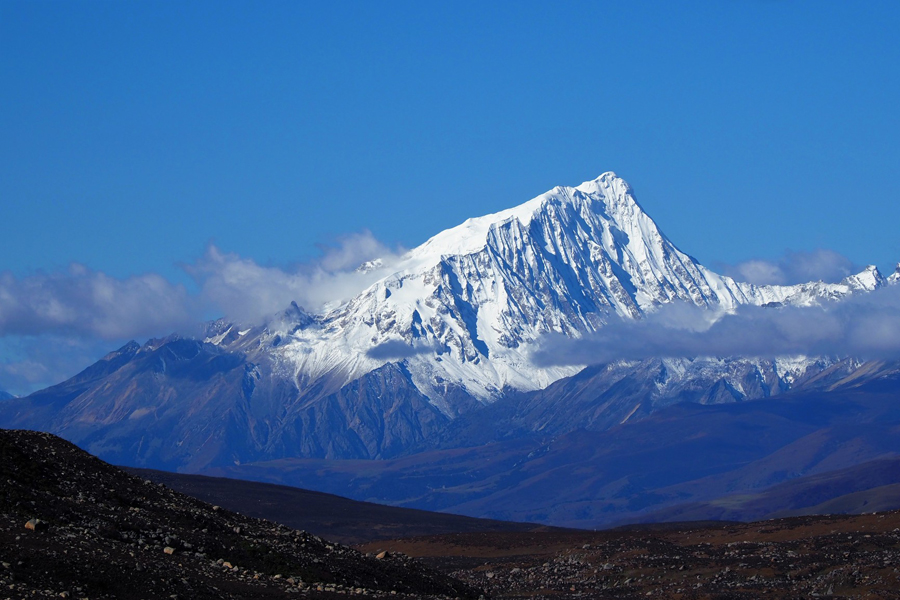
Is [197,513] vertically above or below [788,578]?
above

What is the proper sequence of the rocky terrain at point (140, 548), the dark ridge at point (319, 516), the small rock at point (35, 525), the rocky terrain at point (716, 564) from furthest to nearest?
the dark ridge at point (319, 516) → the rocky terrain at point (716, 564) → the small rock at point (35, 525) → the rocky terrain at point (140, 548)

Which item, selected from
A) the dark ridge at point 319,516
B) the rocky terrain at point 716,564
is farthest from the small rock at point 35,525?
the dark ridge at point 319,516

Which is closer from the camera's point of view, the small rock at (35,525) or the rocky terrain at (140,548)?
the rocky terrain at (140,548)

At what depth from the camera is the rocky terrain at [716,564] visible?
58812mm

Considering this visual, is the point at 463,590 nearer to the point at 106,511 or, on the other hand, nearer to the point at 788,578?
the point at 106,511

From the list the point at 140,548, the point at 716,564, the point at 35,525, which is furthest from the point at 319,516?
the point at 35,525

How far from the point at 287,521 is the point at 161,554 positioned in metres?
137

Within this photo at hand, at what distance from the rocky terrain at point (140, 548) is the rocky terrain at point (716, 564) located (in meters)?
15.3

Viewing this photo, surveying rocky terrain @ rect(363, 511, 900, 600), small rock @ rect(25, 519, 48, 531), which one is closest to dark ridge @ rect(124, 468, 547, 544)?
rocky terrain @ rect(363, 511, 900, 600)

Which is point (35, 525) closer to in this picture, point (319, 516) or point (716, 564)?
point (716, 564)

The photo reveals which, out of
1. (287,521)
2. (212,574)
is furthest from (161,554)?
(287,521)

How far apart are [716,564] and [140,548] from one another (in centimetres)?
4002

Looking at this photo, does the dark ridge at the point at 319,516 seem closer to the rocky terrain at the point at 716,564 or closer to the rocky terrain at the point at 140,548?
the rocky terrain at the point at 716,564

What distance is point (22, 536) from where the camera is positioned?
34.8m
